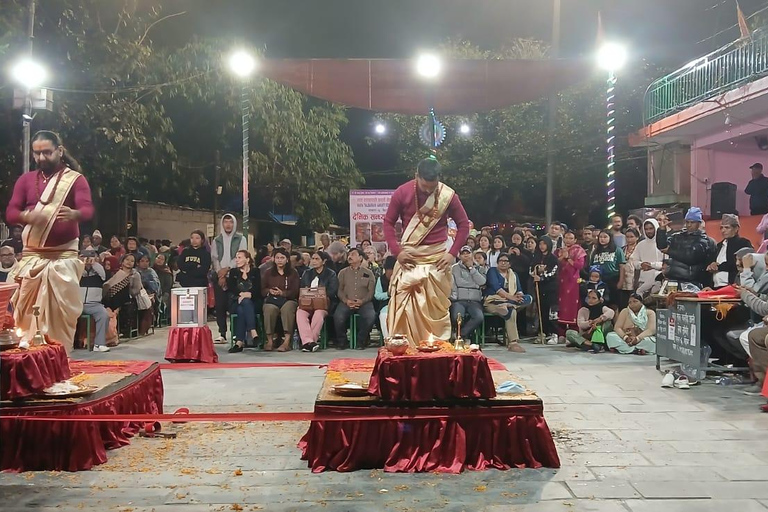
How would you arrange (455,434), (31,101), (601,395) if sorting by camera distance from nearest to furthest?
(455,434), (601,395), (31,101)

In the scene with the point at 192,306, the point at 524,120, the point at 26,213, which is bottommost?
the point at 192,306

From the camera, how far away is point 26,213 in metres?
4.90

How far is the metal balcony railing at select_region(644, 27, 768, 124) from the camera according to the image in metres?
Answer: 11.1

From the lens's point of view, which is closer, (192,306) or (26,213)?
(26,213)

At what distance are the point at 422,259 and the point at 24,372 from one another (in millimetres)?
2668

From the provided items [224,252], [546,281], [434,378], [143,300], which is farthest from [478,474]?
[143,300]

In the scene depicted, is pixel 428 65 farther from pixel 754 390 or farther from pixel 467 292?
pixel 754 390

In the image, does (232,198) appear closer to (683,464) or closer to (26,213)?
Result: (26,213)

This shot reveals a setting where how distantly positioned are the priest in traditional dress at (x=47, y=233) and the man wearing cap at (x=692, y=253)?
247 inches

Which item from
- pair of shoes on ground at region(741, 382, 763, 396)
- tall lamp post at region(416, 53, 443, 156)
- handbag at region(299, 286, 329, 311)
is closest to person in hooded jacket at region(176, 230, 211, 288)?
handbag at region(299, 286, 329, 311)

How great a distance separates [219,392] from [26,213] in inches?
96.7

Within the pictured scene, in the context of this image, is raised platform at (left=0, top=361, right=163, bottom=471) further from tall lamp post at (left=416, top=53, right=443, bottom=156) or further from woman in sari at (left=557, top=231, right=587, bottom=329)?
woman in sari at (left=557, top=231, right=587, bottom=329)

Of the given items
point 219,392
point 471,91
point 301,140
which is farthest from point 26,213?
point 301,140

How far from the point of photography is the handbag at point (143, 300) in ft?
33.8
